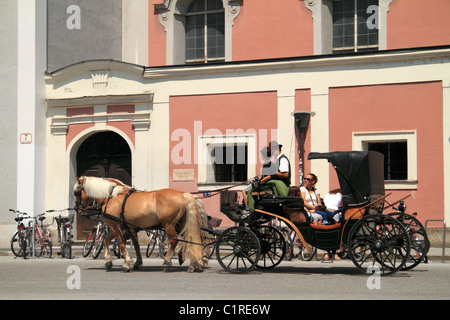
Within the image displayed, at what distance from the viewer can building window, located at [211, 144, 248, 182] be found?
816 inches

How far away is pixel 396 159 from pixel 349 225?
7.74 metres

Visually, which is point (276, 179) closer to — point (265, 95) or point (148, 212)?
point (148, 212)

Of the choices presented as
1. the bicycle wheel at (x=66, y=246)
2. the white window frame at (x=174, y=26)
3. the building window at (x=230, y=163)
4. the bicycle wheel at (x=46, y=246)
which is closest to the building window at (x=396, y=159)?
the building window at (x=230, y=163)

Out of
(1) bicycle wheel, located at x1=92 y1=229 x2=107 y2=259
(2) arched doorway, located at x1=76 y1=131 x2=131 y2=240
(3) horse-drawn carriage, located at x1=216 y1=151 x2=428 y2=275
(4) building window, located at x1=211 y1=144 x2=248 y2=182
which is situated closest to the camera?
(3) horse-drawn carriage, located at x1=216 y1=151 x2=428 y2=275

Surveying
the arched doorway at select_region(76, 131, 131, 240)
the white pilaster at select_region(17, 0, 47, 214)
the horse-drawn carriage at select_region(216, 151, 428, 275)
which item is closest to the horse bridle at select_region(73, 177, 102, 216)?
the horse-drawn carriage at select_region(216, 151, 428, 275)

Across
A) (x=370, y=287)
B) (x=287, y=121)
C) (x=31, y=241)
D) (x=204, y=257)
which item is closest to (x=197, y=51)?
(x=287, y=121)

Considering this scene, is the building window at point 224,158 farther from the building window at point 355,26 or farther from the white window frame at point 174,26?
the building window at point 355,26

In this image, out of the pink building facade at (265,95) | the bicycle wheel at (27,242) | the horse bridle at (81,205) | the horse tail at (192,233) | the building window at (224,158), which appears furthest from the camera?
the building window at (224,158)

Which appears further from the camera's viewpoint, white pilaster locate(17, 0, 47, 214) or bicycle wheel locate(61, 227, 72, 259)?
white pilaster locate(17, 0, 47, 214)

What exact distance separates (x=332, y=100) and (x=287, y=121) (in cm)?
138

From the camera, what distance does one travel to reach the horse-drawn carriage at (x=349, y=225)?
11875 mm

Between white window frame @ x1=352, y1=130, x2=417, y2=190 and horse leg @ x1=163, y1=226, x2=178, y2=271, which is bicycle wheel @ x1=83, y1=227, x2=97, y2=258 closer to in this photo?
horse leg @ x1=163, y1=226, x2=178, y2=271

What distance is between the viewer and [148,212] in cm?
1346
